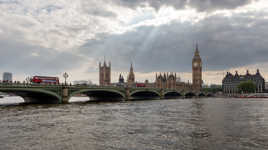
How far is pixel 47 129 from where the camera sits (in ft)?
70.8

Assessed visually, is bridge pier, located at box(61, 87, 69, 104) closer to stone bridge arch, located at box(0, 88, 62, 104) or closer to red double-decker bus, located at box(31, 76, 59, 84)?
stone bridge arch, located at box(0, 88, 62, 104)

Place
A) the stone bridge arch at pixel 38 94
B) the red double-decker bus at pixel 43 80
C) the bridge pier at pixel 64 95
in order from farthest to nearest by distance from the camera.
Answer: the red double-decker bus at pixel 43 80 → the bridge pier at pixel 64 95 → the stone bridge arch at pixel 38 94

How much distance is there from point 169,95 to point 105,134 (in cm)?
13349

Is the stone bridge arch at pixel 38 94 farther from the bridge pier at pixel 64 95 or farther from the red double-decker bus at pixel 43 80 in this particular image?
the red double-decker bus at pixel 43 80

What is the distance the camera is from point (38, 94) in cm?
5934

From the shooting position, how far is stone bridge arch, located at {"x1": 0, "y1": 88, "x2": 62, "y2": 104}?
1941 inches

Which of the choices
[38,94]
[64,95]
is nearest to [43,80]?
[38,94]

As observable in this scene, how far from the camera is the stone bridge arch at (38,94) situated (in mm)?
49297

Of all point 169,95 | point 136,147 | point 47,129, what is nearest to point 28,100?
point 47,129

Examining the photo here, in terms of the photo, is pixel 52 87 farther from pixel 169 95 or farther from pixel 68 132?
pixel 169 95

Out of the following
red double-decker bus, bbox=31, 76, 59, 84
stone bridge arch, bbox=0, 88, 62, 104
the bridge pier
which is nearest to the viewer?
stone bridge arch, bbox=0, 88, 62, 104

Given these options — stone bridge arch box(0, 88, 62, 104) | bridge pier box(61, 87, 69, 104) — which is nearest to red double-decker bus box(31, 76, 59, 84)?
stone bridge arch box(0, 88, 62, 104)

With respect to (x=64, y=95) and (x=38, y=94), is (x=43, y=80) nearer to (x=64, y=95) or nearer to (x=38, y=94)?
(x=38, y=94)

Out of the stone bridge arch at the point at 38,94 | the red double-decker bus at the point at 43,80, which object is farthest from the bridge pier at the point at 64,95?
the red double-decker bus at the point at 43,80
